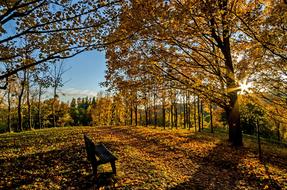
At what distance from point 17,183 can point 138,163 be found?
432 centimetres

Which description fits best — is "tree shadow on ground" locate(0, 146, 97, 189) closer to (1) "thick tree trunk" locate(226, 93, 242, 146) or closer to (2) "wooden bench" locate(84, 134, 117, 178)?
(2) "wooden bench" locate(84, 134, 117, 178)

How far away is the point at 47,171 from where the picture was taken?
8172 millimetres

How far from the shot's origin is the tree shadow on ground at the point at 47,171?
6836 mm

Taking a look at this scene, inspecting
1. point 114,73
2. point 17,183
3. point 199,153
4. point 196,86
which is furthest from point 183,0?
point 17,183

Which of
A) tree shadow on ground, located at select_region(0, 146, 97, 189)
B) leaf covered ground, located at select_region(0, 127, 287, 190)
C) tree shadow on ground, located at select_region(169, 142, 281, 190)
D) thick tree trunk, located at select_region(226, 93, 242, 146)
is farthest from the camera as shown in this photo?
thick tree trunk, located at select_region(226, 93, 242, 146)

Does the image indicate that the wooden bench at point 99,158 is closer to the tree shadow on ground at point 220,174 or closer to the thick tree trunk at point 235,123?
the tree shadow on ground at point 220,174

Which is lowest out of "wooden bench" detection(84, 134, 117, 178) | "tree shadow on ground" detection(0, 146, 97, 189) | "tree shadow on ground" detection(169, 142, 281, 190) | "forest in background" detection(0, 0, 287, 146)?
"tree shadow on ground" detection(169, 142, 281, 190)

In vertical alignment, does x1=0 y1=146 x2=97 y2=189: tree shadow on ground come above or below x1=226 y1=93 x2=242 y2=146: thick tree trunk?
below

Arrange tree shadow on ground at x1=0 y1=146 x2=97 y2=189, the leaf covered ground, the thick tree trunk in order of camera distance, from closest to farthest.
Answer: tree shadow on ground at x1=0 y1=146 x2=97 y2=189 < the leaf covered ground < the thick tree trunk

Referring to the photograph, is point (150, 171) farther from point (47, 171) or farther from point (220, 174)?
point (47, 171)

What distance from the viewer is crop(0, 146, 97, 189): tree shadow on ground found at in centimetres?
684

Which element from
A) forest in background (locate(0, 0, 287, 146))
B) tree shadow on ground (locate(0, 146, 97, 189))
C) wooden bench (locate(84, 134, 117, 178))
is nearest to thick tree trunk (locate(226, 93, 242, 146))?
forest in background (locate(0, 0, 287, 146))

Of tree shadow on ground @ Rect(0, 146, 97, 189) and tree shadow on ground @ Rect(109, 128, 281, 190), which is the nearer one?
tree shadow on ground @ Rect(0, 146, 97, 189)

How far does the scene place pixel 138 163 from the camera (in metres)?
9.34
